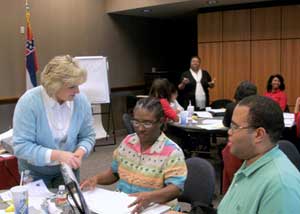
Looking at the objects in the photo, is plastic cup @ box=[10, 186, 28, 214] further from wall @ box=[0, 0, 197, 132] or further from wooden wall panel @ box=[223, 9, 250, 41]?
wooden wall panel @ box=[223, 9, 250, 41]

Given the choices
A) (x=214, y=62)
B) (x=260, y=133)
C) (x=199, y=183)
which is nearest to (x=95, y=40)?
(x=214, y=62)

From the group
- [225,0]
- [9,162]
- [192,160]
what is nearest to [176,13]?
[225,0]

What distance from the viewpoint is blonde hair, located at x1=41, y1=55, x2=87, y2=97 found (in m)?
2.25

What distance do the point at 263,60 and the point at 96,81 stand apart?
319cm

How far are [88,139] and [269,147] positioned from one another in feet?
4.37

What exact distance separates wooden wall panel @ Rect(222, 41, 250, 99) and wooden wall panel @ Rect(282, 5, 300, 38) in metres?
0.75

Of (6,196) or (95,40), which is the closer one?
(6,196)

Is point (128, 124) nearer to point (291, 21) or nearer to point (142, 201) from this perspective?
point (142, 201)

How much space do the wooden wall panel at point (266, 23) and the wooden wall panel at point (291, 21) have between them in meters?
0.09

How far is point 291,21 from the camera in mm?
7262

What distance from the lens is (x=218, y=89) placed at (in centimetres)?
820

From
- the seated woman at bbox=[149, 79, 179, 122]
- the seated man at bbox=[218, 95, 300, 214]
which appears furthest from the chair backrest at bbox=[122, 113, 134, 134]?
the seated man at bbox=[218, 95, 300, 214]

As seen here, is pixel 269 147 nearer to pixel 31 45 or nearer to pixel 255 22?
pixel 31 45

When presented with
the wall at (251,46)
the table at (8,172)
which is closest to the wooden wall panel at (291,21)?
the wall at (251,46)
